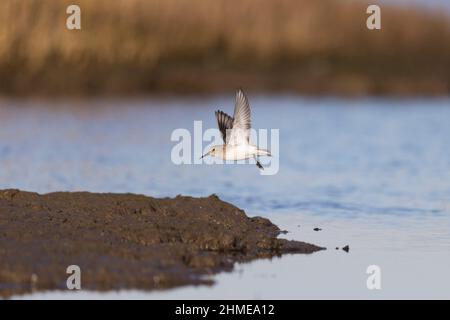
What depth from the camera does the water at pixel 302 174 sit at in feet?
31.6

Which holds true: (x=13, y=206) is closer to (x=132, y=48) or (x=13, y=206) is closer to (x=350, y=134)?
(x=350, y=134)

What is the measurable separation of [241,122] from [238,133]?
0.38 feet

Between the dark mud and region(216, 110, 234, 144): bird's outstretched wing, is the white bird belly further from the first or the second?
the dark mud

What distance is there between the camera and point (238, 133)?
436 inches

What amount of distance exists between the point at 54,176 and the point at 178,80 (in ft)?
43.0

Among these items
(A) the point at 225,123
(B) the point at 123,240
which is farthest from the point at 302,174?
(B) the point at 123,240

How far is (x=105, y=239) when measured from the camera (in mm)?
10117

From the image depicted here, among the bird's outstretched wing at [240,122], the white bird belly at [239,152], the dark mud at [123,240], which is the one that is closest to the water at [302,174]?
the dark mud at [123,240]

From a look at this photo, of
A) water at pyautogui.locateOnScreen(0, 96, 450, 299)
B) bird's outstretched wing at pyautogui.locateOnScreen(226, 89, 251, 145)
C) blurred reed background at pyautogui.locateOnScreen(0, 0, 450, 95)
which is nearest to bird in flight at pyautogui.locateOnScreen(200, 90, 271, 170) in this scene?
bird's outstretched wing at pyautogui.locateOnScreen(226, 89, 251, 145)

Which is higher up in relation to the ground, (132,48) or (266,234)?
(132,48)

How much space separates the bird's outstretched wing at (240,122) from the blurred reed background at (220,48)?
1495cm
